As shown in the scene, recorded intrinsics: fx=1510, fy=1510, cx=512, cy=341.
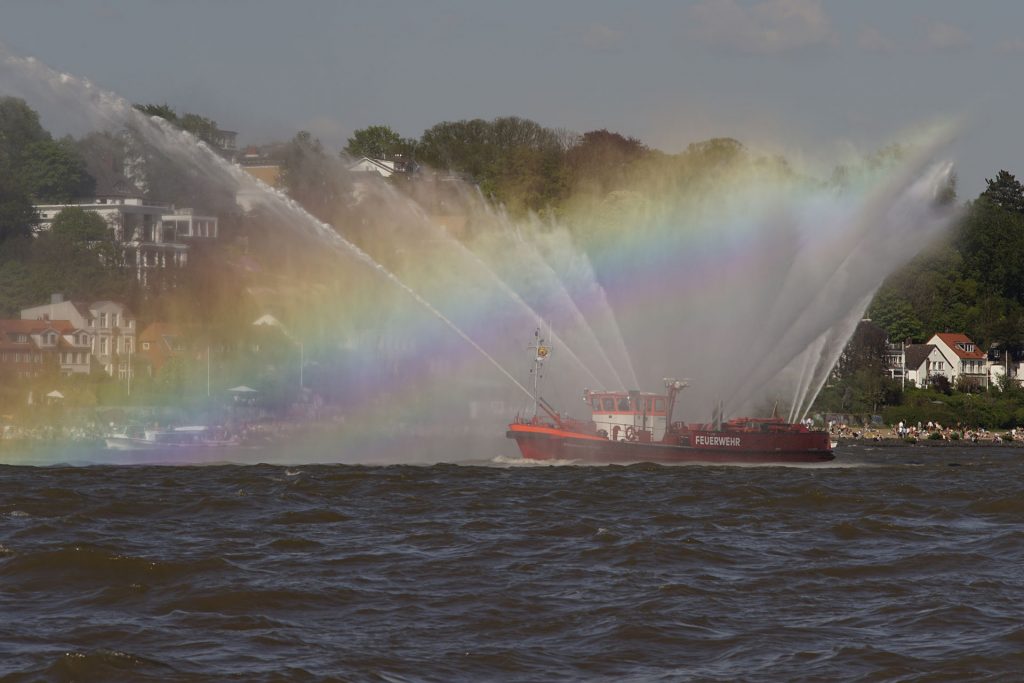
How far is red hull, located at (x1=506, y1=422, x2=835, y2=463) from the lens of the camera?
56031 millimetres

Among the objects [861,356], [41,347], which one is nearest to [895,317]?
[861,356]

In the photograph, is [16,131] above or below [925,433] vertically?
Answer: above

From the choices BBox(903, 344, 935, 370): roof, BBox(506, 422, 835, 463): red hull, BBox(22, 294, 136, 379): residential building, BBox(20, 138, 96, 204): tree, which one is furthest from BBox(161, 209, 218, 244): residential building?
BBox(903, 344, 935, 370): roof

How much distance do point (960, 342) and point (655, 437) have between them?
8693cm

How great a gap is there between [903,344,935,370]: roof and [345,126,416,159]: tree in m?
49.6

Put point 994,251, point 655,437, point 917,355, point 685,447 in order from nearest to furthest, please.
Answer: point 685,447 < point 655,437 < point 917,355 < point 994,251

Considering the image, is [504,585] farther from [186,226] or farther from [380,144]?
[380,144]

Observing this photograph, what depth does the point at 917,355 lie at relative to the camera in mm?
137125

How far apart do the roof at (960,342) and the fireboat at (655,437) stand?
8181cm

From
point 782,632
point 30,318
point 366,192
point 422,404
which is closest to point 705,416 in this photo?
point 366,192

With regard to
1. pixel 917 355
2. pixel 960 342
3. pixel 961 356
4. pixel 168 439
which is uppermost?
pixel 960 342

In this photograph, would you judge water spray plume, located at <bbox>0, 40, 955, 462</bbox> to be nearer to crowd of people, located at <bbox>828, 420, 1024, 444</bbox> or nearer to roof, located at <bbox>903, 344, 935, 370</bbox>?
crowd of people, located at <bbox>828, 420, 1024, 444</bbox>

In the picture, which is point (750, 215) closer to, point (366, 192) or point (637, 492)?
point (366, 192)

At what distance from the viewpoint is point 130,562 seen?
1078 inches
